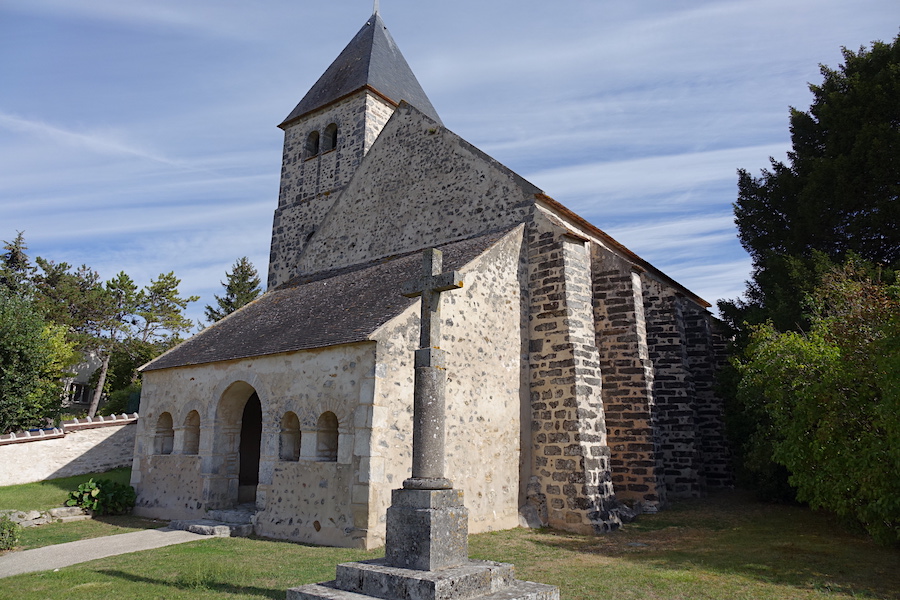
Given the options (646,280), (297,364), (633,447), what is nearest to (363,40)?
(646,280)

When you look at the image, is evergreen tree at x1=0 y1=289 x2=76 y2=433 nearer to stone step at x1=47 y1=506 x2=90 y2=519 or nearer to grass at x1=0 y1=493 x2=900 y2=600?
stone step at x1=47 y1=506 x2=90 y2=519

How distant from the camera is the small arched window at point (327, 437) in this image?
31.8ft

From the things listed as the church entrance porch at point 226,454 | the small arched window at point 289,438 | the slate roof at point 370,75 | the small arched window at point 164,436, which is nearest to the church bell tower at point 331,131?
the slate roof at point 370,75

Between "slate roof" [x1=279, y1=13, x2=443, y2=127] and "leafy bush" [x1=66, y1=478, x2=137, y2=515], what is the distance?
13103 millimetres

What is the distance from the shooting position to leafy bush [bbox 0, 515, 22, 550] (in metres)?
9.13

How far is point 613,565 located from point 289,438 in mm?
5749

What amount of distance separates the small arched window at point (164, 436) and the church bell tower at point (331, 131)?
6.47 meters

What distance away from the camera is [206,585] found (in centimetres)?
625

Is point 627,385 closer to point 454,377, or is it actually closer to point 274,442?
point 454,377

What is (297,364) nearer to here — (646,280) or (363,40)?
(646,280)

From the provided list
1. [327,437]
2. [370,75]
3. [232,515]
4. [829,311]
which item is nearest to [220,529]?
[232,515]

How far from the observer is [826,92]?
1562 centimetres

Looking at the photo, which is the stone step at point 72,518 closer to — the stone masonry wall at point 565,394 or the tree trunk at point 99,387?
the stone masonry wall at point 565,394

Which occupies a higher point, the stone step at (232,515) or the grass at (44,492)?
the stone step at (232,515)
